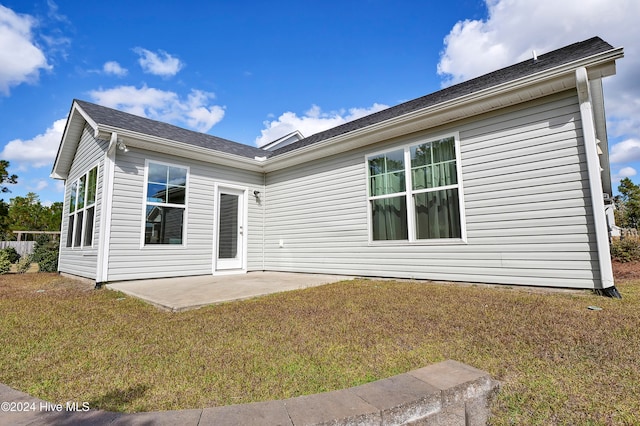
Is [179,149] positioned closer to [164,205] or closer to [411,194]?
[164,205]

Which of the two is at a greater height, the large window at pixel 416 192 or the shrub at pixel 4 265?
the large window at pixel 416 192

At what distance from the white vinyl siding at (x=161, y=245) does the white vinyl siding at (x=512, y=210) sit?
Result: 3.25 meters

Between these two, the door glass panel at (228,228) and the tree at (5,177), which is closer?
the door glass panel at (228,228)

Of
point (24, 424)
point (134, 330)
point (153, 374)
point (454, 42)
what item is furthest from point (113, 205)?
point (454, 42)

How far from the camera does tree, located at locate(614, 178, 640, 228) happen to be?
22.1 meters

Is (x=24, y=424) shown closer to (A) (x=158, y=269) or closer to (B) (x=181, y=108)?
(A) (x=158, y=269)

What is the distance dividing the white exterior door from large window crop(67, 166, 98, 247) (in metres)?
2.60

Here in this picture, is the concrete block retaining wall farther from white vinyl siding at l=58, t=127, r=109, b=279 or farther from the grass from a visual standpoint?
white vinyl siding at l=58, t=127, r=109, b=279

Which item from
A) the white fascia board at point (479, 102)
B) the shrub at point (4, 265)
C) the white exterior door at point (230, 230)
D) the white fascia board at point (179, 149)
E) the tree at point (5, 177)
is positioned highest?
the tree at point (5, 177)

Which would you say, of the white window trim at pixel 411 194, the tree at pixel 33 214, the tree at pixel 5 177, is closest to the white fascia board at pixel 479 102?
the white window trim at pixel 411 194

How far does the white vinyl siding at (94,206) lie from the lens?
20.3 feet

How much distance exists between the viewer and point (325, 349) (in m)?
2.38

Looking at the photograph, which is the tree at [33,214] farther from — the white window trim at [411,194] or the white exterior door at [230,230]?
the white window trim at [411,194]

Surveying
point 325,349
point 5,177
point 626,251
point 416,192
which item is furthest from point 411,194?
point 5,177
